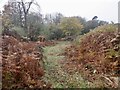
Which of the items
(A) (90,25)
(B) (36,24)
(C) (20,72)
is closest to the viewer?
(C) (20,72)

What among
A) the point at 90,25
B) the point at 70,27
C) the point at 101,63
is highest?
the point at 90,25

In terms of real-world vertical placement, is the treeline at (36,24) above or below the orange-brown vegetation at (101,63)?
above

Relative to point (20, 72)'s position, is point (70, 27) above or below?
above

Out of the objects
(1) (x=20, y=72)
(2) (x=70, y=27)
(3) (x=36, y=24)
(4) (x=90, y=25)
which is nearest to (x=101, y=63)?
(1) (x=20, y=72)

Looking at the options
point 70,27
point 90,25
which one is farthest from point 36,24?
point 90,25

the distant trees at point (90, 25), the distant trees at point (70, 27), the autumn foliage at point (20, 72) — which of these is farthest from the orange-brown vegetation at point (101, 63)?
the distant trees at point (90, 25)

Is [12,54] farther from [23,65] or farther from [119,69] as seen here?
[119,69]

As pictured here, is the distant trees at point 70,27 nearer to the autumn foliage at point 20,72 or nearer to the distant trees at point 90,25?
the distant trees at point 90,25

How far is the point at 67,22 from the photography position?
23.5 meters

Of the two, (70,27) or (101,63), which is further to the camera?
(70,27)

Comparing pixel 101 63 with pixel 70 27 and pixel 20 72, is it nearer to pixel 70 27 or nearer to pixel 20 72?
pixel 20 72

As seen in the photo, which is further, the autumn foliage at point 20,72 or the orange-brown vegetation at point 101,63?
the orange-brown vegetation at point 101,63

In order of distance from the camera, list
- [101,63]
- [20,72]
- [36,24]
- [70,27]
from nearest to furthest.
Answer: [20,72], [101,63], [36,24], [70,27]

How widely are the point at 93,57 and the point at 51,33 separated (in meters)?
14.8
